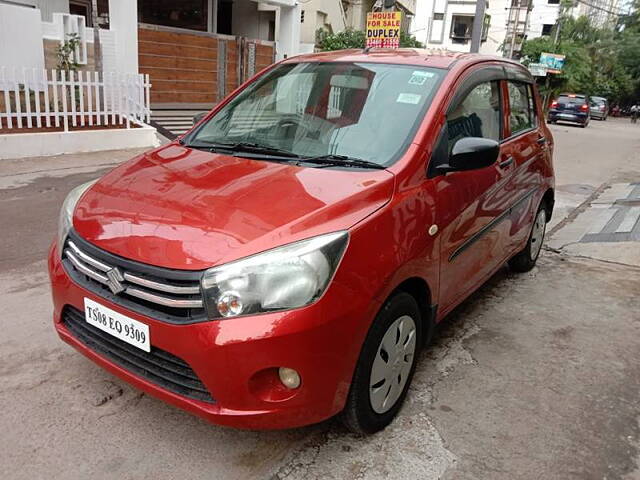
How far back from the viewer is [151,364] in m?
2.25

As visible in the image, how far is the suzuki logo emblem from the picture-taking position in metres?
2.21

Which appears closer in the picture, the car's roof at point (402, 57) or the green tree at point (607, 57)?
the car's roof at point (402, 57)

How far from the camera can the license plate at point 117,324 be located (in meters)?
2.18

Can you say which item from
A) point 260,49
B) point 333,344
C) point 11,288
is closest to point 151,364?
point 333,344

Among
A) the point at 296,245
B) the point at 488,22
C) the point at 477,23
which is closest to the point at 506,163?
the point at 296,245

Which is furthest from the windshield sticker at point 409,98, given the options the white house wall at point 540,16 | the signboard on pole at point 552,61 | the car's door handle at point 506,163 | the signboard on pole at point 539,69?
the white house wall at point 540,16

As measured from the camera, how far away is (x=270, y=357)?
2.03 m

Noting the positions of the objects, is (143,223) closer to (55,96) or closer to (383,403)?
(383,403)

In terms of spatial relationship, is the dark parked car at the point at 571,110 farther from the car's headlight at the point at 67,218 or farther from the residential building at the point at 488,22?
the car's headlight at the point at 67,218

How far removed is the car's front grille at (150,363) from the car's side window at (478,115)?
1782 mm

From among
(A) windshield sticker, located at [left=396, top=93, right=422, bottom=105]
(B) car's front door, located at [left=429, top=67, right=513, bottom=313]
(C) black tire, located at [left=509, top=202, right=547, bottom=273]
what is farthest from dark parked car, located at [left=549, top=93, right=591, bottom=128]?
(A) windshield sticker, located at [left=396, top=93, right=422, bottom=105]

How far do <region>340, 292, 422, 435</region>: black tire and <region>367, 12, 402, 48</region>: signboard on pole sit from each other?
370 inches

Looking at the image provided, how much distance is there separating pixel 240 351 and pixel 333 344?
36 centimetres

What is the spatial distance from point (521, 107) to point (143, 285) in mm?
3336
